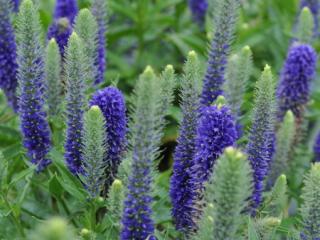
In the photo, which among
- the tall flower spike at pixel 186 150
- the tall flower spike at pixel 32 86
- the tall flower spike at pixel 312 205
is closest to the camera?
the tall flower spike at pixel 312 205

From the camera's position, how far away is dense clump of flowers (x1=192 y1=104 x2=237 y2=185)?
2.79 m

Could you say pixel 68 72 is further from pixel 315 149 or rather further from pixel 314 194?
pixel 315 149

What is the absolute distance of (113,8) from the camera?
569cm

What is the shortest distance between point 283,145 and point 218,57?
88 cm

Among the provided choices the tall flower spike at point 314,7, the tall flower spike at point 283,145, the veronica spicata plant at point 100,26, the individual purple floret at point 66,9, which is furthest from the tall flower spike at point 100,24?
the tall flower spike at point 314,7

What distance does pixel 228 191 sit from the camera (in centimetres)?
221

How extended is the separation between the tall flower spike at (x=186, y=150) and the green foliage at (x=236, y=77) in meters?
0.49

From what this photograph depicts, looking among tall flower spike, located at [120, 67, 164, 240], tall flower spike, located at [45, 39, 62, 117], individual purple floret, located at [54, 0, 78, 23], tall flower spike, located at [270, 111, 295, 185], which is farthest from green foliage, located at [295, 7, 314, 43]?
tall flower spike, located at [120, 67, 164, 240]

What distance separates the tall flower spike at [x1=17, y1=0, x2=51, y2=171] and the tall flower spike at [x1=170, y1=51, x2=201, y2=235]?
78 cm

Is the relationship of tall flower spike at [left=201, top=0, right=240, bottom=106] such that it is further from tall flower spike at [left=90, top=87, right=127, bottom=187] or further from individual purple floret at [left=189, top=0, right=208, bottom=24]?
individual purple floret at [left=189, top=0, right=208, bottom=24]

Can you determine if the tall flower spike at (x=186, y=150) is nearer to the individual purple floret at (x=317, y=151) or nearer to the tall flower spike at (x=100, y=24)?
the tall flower spike at (x=100, y=24)

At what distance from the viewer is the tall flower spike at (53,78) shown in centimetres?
337

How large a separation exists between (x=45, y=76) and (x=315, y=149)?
224 centimetres

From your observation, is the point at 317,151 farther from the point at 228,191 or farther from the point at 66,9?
the point at 228,191
